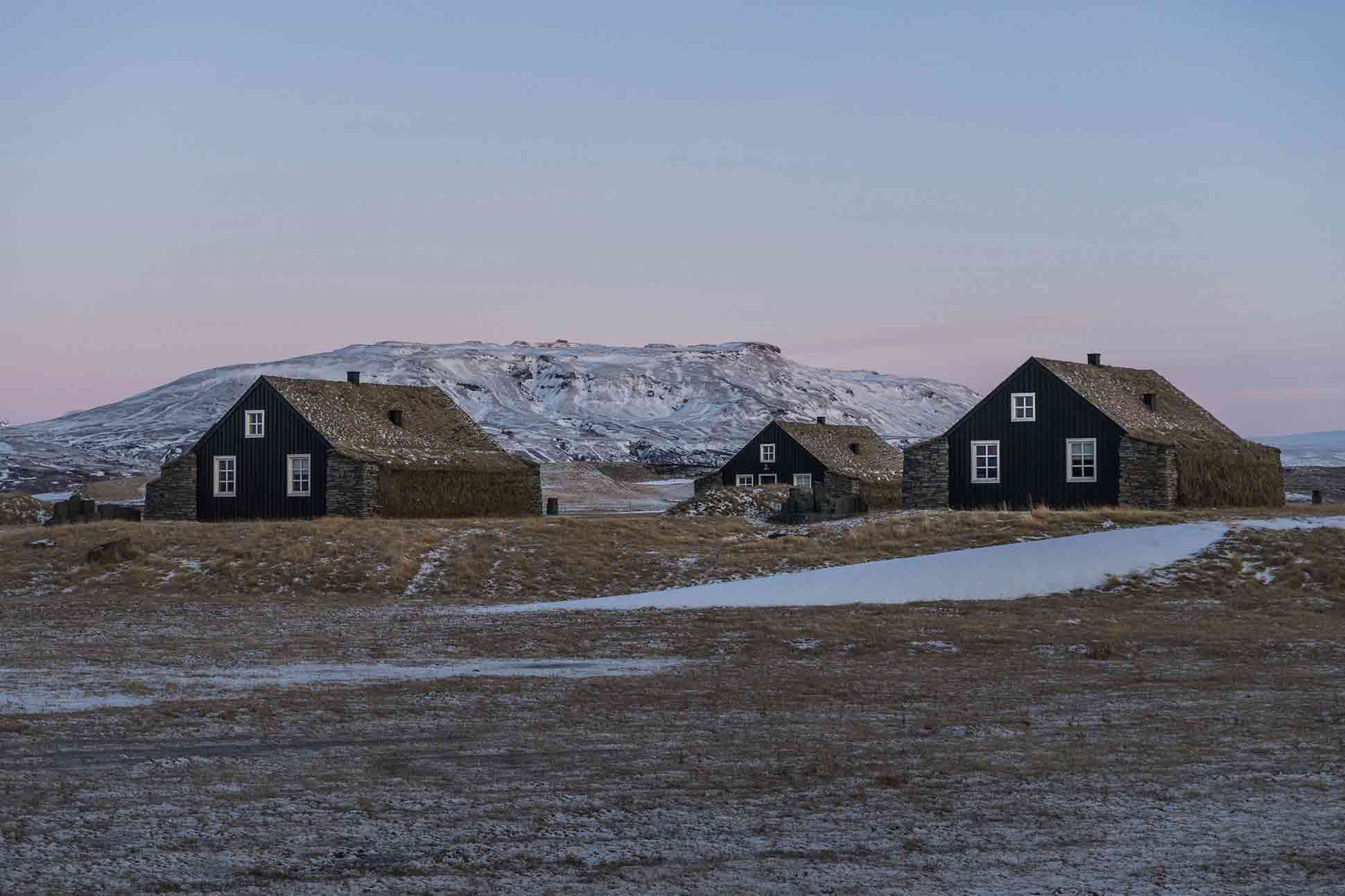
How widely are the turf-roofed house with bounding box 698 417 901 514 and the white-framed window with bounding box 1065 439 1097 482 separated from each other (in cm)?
2162

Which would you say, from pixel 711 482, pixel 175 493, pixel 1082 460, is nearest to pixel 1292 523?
pixel 1082 460

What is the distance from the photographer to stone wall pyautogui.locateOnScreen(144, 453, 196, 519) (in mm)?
54375

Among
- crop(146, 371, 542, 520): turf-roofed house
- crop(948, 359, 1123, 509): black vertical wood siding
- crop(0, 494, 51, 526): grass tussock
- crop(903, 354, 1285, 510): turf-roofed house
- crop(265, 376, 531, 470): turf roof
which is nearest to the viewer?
crop(903, 354, 1285, 510): turf-roofed house

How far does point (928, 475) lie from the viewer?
175ft

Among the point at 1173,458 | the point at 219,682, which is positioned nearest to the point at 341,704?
the point at 219,682

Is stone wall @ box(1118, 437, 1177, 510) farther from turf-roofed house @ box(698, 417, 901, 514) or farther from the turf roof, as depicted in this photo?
turf-roofed house @ box(698, 417, 901, 514)

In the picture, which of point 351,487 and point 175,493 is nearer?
point 351,487

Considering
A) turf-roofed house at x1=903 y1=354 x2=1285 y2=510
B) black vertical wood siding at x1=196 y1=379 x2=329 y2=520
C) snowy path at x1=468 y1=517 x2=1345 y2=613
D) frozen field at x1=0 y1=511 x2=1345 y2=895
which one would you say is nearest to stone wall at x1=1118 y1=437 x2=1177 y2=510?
turf-roofed house at x1=903 y1=354 x2=1285 y2=510

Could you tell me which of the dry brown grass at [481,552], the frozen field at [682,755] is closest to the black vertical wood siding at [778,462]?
the dry brown grass at [481,552]

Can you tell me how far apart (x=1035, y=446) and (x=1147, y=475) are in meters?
3.94

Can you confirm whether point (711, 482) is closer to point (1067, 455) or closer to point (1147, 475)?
point (1067, 455)

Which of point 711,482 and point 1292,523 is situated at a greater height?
point 711,482

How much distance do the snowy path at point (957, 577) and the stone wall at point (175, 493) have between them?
28.2m

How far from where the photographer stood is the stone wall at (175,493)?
54.4 m
